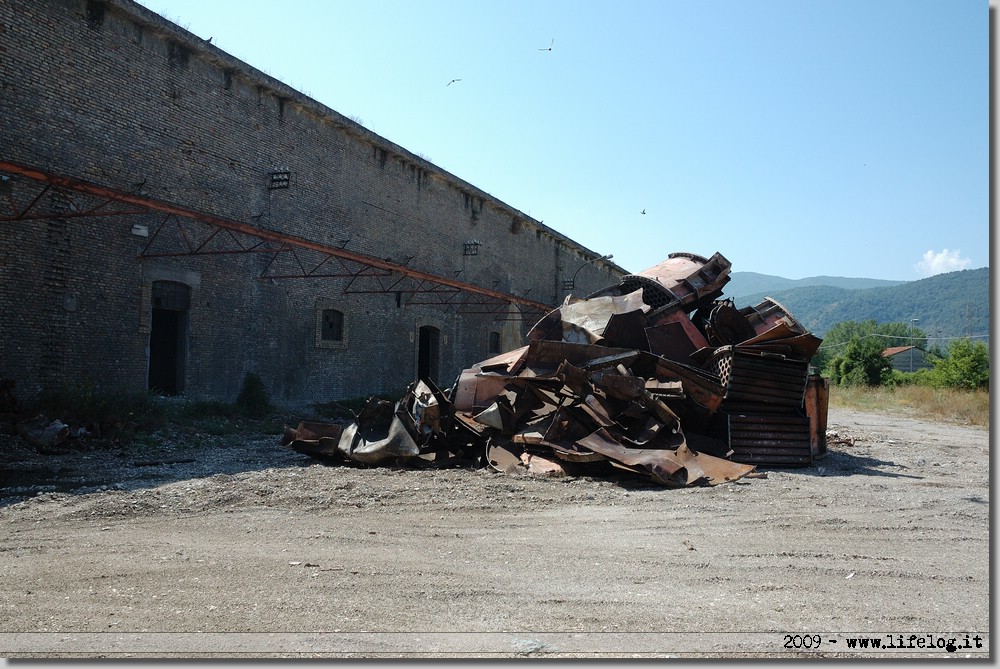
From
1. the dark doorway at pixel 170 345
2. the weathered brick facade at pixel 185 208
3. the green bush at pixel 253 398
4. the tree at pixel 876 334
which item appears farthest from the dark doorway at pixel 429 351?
the tree at pixel 876 334

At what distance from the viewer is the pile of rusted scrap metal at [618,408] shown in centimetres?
830

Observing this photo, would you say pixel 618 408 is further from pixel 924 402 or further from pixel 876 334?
pixel 876 334

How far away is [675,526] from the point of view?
233 inches

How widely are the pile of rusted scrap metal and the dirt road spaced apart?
47 centimetres

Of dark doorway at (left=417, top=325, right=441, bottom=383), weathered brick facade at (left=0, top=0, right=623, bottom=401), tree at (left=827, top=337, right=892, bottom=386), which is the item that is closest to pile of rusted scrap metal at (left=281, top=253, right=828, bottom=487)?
weathered brick facade at (left=0, top=0, right=623, bottom=401)

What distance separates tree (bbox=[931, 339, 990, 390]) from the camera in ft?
92.7

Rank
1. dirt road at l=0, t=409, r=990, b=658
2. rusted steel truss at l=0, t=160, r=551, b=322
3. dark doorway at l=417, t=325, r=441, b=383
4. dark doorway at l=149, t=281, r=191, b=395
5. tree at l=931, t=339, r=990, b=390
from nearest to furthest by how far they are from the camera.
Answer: dirt road at l=0, t=409, r=990, b=658 → rusted steel truss at l=0, t=160, r=551, b=322 → dark doorway at l=149, t=281, r=191, b=395 → dark doorway at l=417, t=325, r=441, b=383 → tree at l=931, t=339, r=990, b=390

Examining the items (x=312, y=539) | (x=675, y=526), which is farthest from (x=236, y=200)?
(x=675, y=526)

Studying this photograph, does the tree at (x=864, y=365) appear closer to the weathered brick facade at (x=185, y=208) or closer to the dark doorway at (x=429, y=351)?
the dark doorway at (x=429, y=351)

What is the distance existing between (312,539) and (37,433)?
21.0ft

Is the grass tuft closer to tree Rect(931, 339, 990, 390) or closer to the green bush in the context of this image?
tree Rect(931, 339, 990, 390)

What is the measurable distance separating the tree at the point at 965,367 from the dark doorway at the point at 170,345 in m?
27.9

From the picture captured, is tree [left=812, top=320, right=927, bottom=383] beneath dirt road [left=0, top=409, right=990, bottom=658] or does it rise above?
above

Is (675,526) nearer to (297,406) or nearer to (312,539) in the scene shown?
→ (312,539)
